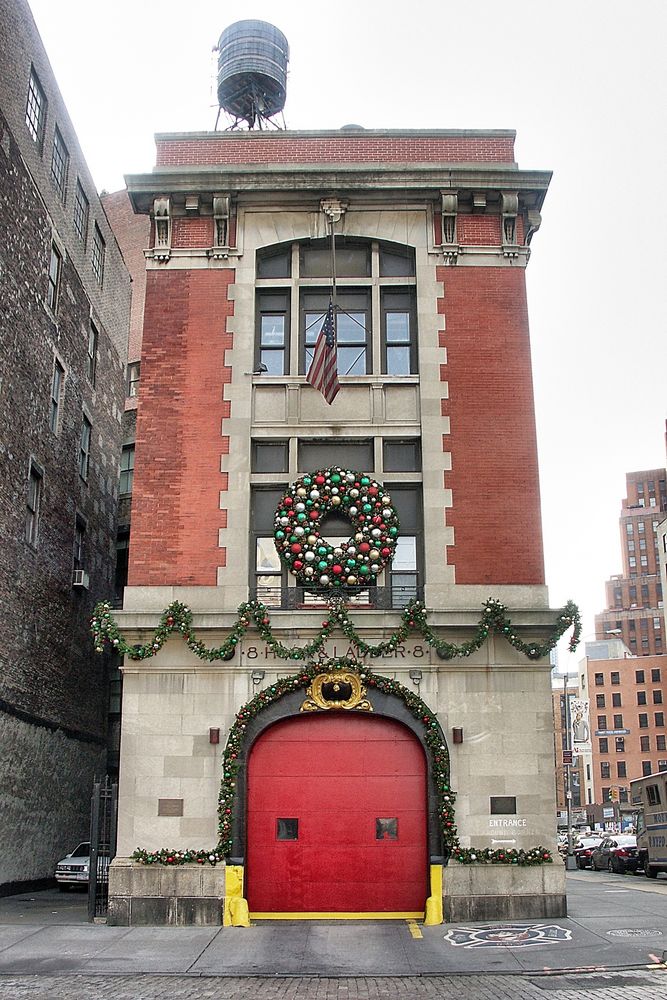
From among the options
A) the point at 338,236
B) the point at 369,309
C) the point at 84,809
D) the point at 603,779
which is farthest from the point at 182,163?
the point at 603,779

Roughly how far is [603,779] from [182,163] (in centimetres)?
11479

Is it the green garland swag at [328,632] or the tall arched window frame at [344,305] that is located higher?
the tall arched window frame at [344,305]

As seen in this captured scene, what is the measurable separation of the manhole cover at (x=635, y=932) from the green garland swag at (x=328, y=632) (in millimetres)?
4892

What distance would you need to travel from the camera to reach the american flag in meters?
19.7

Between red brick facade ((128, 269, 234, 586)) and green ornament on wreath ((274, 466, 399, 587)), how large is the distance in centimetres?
136

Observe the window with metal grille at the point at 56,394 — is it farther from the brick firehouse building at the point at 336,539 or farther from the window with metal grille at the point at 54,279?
the brick firehouse building at the point at 336,539

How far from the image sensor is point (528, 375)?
837 inches

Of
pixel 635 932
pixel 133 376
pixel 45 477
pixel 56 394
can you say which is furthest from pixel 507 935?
Result: pixel 133 376

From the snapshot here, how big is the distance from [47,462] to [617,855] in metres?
24.7

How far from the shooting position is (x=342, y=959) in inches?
596

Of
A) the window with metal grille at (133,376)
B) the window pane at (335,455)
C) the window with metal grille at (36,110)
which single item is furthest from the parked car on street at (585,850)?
the window with metal grille at (36,110)

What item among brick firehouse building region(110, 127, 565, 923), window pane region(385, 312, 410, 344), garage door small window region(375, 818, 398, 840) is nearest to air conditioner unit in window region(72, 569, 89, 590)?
brick firehouse building region(110, 127, 565, 923)

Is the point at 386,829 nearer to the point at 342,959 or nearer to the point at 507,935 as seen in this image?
the point at 507,935

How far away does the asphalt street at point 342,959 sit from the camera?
1302 cm
